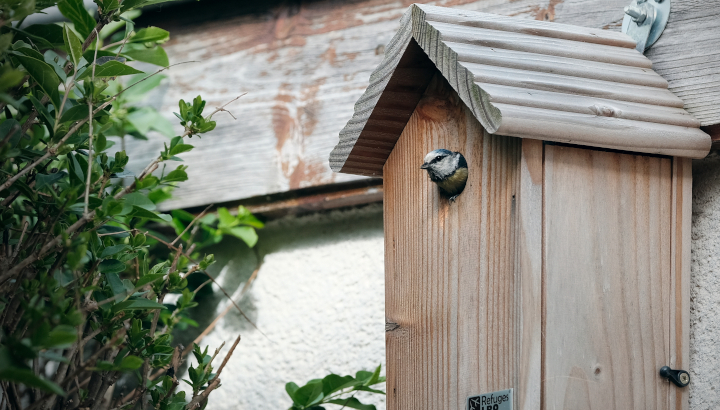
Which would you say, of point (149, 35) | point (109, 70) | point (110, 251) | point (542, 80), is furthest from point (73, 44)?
point (542, 80)

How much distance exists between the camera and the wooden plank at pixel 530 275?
0.83m

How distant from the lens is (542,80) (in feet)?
2.86

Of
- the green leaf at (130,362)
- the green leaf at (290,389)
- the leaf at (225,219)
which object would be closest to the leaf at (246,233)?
the leaf at (225,219)

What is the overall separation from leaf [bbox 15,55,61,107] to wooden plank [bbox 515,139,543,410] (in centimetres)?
64

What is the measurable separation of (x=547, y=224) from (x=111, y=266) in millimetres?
605

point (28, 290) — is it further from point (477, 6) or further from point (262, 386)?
point (477, 6)

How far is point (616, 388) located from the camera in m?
0.88

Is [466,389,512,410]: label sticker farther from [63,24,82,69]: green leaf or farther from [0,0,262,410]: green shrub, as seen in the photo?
[63,24,82,69]: green leaf

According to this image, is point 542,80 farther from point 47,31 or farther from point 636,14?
point 47,31

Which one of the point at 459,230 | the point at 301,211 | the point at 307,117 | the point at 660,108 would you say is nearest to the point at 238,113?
the point at 307,117

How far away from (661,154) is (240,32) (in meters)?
1.15

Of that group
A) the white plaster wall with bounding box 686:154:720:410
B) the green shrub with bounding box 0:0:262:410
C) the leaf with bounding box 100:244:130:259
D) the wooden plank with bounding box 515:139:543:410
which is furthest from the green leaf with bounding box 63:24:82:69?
the white plaster wall with bounding box 686:154:720:410

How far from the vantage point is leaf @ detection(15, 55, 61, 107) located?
83 centimetres

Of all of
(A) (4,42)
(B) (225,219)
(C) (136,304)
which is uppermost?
(B) (225,219)
